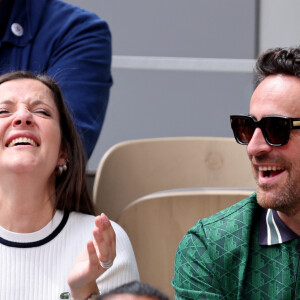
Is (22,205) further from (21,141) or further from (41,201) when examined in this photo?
(21,141)

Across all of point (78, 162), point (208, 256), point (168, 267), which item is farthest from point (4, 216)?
point (208, 256)

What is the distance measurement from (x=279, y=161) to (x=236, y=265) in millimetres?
247

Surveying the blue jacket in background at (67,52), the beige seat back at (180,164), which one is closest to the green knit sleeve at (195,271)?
the blue jacket in background at (67,52)

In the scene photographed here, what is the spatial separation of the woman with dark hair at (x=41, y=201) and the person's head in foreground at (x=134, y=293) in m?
0.79

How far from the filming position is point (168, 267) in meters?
1.97

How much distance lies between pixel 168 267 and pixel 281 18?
6.30ft

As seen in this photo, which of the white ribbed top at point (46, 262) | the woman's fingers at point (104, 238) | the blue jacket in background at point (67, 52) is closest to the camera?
the woman's fingers at point (104, 238)

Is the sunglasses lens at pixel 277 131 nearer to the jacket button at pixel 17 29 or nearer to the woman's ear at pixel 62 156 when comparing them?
the woman's ear at pixel 62 156

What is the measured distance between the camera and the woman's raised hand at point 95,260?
4.64 feet

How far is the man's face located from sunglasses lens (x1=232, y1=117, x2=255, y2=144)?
0.08 ft

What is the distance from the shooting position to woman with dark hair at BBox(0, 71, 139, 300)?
176 centimetres

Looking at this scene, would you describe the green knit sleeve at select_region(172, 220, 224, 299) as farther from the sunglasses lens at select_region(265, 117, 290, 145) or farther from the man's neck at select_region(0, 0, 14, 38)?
the man's neck at select_region(0, 0, 14, 38)

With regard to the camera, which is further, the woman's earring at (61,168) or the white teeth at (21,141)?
the woman's earring at (61,168)

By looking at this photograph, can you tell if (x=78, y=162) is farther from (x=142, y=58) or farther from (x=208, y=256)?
(x=142, y=58)
